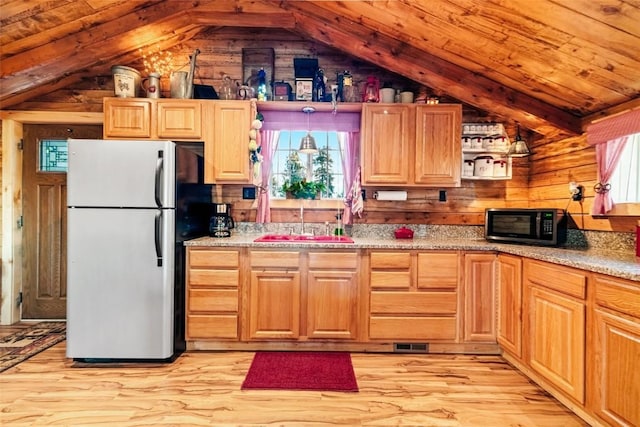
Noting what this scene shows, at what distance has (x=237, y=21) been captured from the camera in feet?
10.2

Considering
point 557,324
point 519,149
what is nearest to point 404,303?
point 557,324

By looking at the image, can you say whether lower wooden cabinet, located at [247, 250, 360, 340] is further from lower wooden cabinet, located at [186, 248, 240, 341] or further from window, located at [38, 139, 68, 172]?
window, located at [38, 139, 68, 172]

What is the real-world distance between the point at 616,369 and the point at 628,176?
4.88ft

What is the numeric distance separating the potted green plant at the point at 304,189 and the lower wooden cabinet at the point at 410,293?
0.92 metres

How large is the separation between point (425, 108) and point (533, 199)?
1.47m

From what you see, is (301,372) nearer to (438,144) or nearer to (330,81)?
(438,144)

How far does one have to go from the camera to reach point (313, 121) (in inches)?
133

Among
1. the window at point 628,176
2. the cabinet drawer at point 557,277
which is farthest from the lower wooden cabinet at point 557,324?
the window at point 628,176

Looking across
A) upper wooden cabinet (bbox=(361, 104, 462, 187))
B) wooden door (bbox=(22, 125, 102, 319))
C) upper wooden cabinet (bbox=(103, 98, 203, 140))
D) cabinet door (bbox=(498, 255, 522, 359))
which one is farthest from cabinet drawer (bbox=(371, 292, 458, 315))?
wooden door (bbox=(22, 125, 102, 319))

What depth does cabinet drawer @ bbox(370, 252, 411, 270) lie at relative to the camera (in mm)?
2812

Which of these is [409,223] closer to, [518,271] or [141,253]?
[518,271]

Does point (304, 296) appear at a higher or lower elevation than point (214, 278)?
lower

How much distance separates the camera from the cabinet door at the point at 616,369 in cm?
158

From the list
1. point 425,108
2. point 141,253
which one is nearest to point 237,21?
point 425,108
